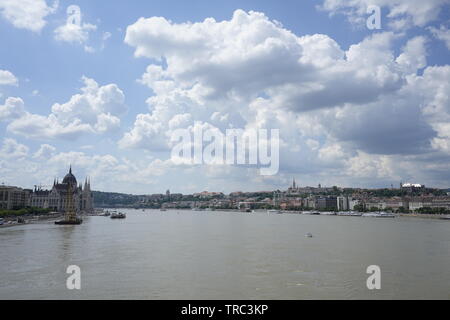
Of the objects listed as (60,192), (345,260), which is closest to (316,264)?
(345,260)

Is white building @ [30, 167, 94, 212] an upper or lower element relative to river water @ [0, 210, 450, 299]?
upper

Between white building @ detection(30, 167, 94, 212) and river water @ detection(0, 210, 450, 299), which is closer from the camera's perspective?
river water @ detection(0, 210, 450, 299)

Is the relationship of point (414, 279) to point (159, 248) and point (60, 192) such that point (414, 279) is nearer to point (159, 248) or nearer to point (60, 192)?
point (159, 248)

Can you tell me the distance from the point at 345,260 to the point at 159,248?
1347 cm

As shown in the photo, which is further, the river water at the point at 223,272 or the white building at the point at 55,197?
the white building at the point at 55,197

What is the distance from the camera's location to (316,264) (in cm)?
2158

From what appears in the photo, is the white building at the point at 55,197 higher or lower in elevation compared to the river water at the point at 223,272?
higher

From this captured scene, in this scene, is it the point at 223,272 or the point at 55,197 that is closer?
the point at 223,272
